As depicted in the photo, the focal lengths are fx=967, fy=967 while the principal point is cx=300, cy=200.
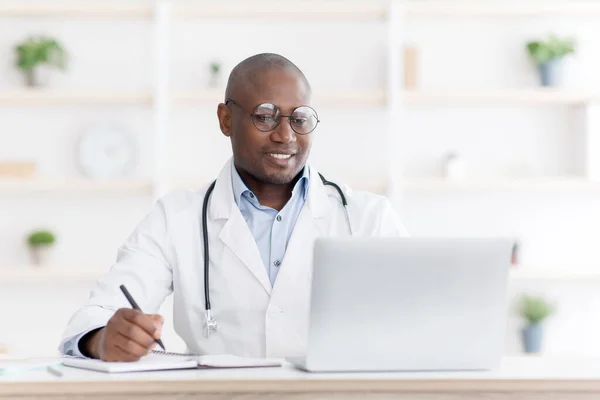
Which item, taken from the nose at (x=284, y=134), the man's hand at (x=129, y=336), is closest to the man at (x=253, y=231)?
the nose at (x=284, y=134)

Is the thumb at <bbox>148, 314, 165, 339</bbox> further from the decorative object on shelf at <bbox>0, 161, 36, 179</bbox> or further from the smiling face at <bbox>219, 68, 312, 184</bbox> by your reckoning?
the decorative object on shelf at <bbox>0, 161, 36, 179</bbox>

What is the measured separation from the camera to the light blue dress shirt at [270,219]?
7.70 feet

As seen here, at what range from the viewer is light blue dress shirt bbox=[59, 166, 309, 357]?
2.35 metres

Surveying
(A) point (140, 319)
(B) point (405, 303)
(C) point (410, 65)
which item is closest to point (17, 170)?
(C) point (410, 65)

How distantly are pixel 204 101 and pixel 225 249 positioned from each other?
217cm

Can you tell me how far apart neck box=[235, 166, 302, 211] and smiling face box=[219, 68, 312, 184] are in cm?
4

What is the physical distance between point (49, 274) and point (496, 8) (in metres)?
2.38

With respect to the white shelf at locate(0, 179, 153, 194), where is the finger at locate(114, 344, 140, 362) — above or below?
below

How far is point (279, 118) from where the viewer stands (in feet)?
7.54

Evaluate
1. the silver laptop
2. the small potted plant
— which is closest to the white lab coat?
the silver laptop

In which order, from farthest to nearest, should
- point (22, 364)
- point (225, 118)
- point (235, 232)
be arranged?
1. point (225, 118)
2. point (235, 232)
3. point (22, 364)

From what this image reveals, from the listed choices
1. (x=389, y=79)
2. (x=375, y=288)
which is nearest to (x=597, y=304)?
(x=389, y=79)

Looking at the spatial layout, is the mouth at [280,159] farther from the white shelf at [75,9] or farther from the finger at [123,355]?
the white shelf at [75,9]

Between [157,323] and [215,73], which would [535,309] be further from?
[157,323]
